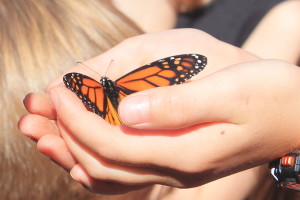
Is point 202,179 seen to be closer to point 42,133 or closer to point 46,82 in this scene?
point 42,133

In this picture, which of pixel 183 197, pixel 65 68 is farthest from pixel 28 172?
pixel 183 197

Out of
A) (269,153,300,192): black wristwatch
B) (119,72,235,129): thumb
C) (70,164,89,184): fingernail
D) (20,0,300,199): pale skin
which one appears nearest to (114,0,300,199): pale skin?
(20,0,300,199): pale skin

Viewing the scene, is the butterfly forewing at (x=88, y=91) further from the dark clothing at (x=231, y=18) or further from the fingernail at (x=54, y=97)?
the dark clothing at (x=231, y=18)

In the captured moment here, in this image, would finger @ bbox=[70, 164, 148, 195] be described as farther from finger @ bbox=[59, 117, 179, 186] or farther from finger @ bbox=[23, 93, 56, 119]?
finger @ bbox=[23, 93, 56, 119]

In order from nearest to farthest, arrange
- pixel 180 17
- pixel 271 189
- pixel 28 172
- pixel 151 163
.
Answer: pixel 151 163, pixel 28 172, pixel 271 189, pixel 180 17

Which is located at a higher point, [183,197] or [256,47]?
[256,47]
